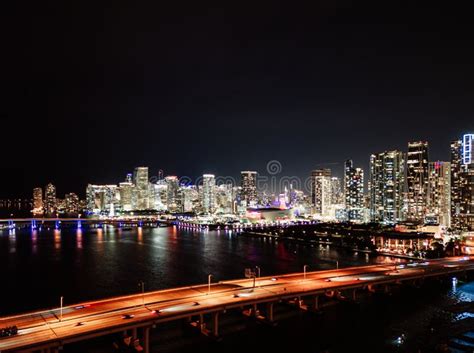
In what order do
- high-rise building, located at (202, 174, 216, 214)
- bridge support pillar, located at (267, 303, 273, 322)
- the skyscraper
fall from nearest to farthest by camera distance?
bridge support pillar, located at (267, 303, 273, 322)
the skyscraper
high-rise building, located at (202, 174, 216, 214)

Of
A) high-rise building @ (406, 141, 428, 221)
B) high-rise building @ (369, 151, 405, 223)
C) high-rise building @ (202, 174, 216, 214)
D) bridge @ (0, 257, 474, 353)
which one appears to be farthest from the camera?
high-rise building @ (202, 174, 216, 214)

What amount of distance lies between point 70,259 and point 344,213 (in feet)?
263

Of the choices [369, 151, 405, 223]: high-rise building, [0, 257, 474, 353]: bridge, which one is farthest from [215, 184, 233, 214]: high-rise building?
[0, 257, 474, 353]: bridge

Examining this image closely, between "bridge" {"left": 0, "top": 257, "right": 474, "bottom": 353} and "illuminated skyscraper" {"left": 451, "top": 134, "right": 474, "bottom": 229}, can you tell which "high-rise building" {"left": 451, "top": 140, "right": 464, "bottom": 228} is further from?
"bridge" {"left": 0, "top": 257, "right": 474, "bottom": 353}

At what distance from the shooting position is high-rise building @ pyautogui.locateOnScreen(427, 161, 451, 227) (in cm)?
7481

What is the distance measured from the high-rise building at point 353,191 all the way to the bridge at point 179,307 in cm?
7670

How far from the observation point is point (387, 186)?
8694cm

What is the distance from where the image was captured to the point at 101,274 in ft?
102

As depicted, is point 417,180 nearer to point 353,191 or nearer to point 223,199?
A: point 353,191

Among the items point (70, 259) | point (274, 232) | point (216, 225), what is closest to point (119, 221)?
point (216, 225)

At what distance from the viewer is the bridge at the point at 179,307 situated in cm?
1330

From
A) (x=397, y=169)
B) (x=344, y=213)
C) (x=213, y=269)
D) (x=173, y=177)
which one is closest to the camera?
(x=213, y=269)

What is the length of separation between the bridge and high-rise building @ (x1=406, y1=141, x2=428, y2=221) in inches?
2212

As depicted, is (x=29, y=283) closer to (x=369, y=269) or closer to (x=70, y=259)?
(x=70, y=259)
